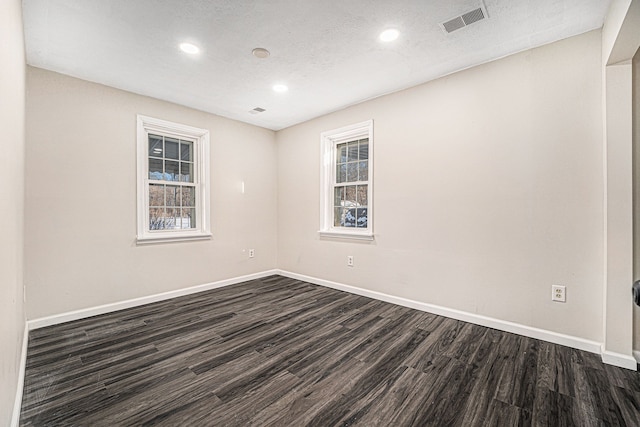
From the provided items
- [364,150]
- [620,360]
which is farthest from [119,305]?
[620,360]

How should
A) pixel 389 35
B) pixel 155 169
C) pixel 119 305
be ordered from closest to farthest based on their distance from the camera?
pixel 389 35 < pixel 119 305 < pixel 155 169

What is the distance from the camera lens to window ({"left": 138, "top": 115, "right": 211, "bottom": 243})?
3.57 metres

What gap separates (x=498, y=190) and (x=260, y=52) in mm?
2598

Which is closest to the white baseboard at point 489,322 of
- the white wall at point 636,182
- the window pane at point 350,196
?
the white wall at point 636,182

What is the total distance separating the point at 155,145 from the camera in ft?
12.3

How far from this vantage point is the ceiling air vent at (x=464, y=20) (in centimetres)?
212

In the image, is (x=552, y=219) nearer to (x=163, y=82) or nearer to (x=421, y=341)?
(x=421, y=341)

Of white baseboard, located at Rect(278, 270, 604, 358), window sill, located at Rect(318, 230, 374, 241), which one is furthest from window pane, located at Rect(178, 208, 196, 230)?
white baseboard, located at Rect(278, 270, 604, 358)

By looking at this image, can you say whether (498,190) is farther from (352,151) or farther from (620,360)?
(352,151)

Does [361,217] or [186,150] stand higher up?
[186,150]

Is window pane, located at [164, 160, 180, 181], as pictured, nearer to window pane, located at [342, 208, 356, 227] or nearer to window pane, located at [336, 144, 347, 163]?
window pane, located at [336, 144, 347, 163]

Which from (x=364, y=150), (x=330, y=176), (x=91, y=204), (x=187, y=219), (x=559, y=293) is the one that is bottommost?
(x=559, y=293)

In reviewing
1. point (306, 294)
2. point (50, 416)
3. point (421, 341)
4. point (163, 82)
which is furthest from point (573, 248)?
point (163, 82)

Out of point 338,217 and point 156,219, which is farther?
point 338,217
